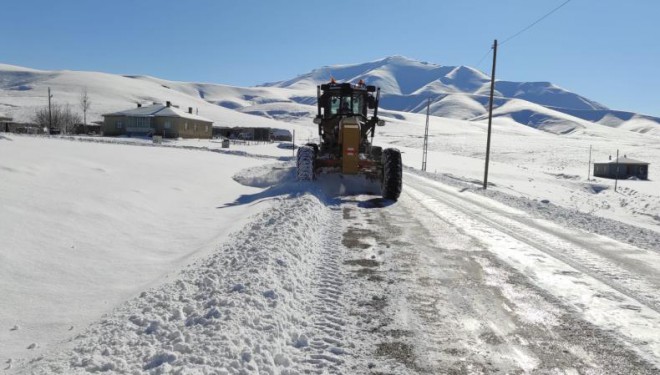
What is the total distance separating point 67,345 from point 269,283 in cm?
219

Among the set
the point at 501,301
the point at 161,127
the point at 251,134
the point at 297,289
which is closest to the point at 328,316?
the point at 297,289

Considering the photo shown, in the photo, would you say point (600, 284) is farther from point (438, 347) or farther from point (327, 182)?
point (327, 182)

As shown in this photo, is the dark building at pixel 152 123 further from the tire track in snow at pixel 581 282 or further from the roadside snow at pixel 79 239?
the tire track in snow at pixel 581 282

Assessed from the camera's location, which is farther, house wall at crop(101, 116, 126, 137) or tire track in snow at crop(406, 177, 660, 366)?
house wall at crop(101, 116, 126, 137)

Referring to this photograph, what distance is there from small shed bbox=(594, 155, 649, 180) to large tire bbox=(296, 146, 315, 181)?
5276 centimetres

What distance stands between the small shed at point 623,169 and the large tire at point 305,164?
5276 cm

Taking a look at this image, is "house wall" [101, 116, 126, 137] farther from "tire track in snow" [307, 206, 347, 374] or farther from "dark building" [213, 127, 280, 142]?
"tire track in snow" [307, 206, 347, 374]

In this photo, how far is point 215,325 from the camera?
4.45 metres

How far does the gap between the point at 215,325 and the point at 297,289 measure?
4.84 feet

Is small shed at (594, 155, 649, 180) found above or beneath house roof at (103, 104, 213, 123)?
beneath

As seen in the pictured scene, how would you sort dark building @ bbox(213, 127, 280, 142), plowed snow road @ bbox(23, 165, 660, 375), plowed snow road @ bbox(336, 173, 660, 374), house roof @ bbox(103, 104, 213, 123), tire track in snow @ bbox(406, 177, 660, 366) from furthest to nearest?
dark building @ bbox(213, 127, 280, 142) < house roof @ bbox(103, 104, 213, 123) < tire track in snow @ bbox(406, 177, 660, 366) < plowed snow road @ bbox(336, 173, 660, 374) < plowed snow road @ bbox(23, 165, 660, 375)

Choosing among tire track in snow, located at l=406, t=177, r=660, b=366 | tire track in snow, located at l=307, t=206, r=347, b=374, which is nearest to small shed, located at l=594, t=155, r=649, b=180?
tire track in snow, located at l=406, t=177, r=660, b=366

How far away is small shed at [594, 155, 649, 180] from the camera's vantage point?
57.2m

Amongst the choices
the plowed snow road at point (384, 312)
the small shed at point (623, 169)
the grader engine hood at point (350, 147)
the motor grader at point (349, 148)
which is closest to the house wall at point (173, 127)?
the small shed at point (623, 169)
